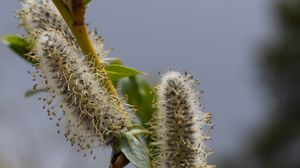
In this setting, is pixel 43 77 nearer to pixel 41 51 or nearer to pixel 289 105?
pixel 41 51

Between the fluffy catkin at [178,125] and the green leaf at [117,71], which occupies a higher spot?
the green leaf at [117,71]

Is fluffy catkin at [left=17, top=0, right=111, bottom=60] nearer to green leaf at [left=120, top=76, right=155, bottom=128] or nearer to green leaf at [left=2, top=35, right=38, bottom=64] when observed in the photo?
green leaf at [left=2, top=35, right=38, bottom=64]

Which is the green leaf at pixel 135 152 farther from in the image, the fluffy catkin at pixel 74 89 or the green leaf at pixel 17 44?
the green leaf at pixel 17 44

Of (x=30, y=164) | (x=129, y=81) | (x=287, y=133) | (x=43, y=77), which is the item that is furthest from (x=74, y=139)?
(x=287, y=133)

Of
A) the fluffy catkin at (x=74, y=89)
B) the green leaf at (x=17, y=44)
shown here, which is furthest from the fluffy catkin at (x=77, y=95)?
the green leaf at (x=17, y=44)

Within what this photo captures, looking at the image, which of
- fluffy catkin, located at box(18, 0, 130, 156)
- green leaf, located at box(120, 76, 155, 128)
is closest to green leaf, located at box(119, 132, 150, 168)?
fluffy catkin, located at box(18, 0, 130, 156)
